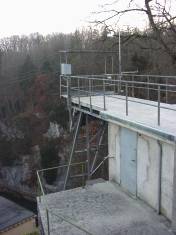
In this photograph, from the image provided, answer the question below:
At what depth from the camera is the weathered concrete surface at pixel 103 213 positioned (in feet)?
21.3

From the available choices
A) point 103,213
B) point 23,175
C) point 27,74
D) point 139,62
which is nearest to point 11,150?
point 23,175

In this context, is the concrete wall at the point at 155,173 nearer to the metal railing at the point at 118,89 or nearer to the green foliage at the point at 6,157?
the metal railing at the point at 118,89

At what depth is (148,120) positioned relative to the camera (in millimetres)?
7191

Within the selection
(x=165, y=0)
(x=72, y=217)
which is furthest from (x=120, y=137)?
(x=165, y=0)

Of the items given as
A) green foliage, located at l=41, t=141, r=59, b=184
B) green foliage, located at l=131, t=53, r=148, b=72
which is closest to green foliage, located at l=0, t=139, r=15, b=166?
green foliage, located at l=41, t=141, r=59, b=184

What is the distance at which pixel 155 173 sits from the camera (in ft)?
22.6

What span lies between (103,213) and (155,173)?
1.48 metres

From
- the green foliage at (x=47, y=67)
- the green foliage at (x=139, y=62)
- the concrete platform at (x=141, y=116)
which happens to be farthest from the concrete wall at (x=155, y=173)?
the green foliage at (x=47, y=67)

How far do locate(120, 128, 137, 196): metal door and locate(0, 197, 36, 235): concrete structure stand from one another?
13.2 metres

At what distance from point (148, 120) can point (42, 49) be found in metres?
35.4

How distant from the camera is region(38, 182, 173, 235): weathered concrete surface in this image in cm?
649

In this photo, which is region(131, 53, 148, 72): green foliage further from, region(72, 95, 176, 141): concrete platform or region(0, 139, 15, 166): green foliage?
region(0, 139, 15, 166): green foliage

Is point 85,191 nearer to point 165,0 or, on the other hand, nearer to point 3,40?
point 165,0

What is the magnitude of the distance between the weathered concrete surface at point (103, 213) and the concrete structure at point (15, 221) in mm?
12608
